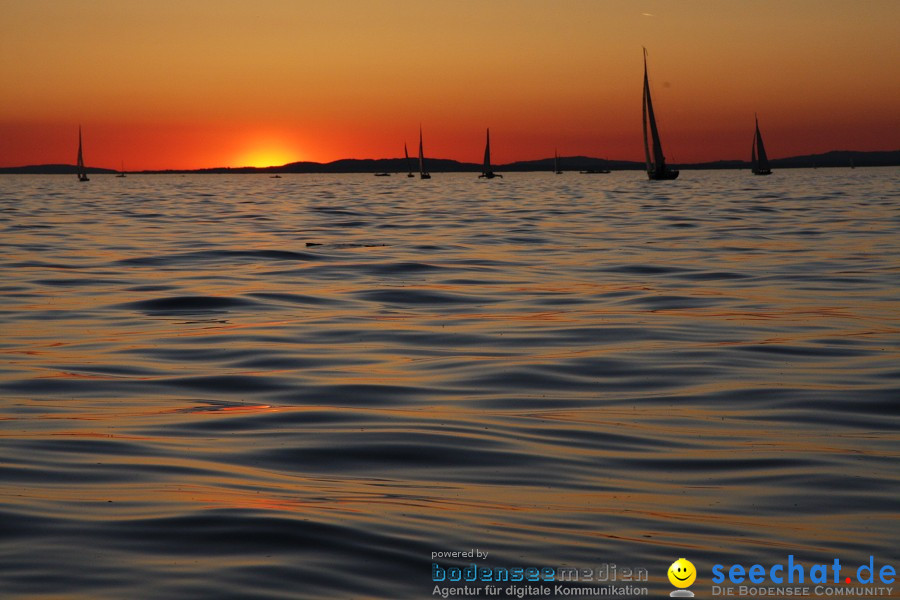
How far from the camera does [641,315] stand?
1609cm

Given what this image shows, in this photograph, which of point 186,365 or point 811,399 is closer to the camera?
point 811,399

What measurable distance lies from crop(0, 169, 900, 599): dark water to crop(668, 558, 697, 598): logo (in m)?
0.06

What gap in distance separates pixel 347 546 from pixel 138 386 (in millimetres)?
5332

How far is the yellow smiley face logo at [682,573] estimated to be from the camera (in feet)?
18.0

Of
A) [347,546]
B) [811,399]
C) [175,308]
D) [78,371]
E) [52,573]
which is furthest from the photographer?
[175,308]

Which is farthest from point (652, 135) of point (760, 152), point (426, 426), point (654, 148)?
point (426, 426)

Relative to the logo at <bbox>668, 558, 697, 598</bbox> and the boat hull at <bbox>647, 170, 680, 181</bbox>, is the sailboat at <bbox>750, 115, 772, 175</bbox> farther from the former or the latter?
the logo at <bbox>668, 558, 697, 598</bbox>

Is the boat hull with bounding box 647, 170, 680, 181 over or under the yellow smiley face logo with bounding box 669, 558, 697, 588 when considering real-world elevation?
over

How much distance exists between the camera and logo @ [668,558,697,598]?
5.36 meters

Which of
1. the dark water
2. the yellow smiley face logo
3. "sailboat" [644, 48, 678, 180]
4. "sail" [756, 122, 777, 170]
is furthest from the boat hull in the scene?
the yellow smiley face logo

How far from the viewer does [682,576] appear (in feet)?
18.2

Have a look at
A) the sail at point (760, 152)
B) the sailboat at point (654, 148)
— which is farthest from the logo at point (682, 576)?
the sail at point (760, 152)

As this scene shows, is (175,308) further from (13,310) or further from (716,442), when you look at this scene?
(716,442)

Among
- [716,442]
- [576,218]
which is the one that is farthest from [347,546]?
[576,218]
